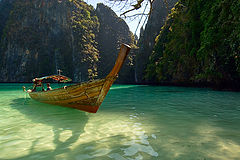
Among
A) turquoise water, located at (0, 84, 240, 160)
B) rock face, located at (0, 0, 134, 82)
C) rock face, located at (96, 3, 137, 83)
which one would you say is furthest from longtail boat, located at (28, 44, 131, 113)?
rock face, located at (96, 3, 137, 83)

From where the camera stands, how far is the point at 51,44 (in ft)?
234

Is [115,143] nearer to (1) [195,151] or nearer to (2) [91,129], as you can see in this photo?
(2) [91,129]

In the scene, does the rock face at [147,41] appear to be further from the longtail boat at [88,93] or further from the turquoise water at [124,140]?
the turquoise water at [124,140]

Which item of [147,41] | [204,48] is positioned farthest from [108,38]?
[204,48]

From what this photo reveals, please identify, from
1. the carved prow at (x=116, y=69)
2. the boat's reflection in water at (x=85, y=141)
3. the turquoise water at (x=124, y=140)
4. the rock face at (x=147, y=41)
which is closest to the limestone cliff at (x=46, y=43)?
the rock face at (x=147, y=41)

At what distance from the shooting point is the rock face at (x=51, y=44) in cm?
6662

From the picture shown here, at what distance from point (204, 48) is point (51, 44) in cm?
7144

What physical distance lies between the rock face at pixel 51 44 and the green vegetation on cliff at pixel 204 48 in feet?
125

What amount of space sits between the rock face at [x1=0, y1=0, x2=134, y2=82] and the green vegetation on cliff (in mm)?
37983

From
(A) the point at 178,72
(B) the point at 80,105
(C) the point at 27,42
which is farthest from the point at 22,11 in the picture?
(B) the point at 80,105

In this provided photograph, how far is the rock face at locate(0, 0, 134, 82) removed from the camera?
66.6m

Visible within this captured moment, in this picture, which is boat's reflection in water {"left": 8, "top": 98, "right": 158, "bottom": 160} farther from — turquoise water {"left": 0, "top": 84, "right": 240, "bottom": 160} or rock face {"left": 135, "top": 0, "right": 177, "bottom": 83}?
rock face {"left": 135, "top": 0, "right": 177, "bottom": 83}

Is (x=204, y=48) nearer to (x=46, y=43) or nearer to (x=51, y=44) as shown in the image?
(x=51, y=44)

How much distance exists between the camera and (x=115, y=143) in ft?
11.7
